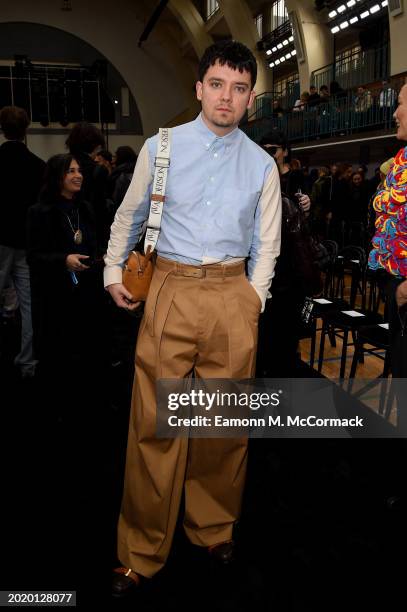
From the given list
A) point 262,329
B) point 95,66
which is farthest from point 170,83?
point 262,329

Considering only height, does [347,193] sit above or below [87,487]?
above

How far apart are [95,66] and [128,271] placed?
1880 cm

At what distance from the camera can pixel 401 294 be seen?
2.09 m

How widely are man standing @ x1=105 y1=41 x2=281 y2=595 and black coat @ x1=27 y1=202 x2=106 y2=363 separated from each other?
1.13 m

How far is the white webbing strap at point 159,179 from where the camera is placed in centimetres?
181

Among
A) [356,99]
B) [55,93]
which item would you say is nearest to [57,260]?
[356,99]

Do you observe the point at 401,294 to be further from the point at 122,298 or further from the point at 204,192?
the point at 122,298

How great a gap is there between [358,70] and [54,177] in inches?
457

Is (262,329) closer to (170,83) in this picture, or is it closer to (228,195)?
(228,195)

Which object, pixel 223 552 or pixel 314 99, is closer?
pixel 223 552

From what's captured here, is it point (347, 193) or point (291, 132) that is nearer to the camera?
point (347, 193)

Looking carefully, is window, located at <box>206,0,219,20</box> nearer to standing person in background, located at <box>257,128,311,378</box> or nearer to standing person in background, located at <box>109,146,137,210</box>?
standing person in background, located at <box>109,146,137,210</box>

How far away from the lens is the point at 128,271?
190 cm

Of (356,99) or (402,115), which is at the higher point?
(356,99)
